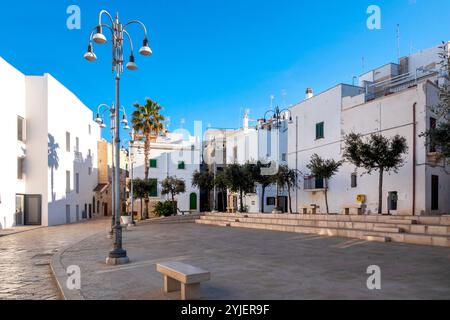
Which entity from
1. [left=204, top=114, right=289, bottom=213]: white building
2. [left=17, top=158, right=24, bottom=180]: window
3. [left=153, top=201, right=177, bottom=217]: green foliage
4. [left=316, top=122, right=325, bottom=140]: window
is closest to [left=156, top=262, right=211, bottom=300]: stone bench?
[left=316, top=122, right=325, bottom=140]: window

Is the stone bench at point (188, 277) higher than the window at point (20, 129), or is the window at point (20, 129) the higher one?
the window at point (20, 129)

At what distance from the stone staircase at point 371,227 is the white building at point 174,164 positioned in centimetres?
2257

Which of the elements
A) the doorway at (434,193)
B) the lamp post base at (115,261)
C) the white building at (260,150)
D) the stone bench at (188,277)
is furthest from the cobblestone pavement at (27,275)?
the white building at (260,150)

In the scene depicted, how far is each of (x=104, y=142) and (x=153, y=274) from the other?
145ft

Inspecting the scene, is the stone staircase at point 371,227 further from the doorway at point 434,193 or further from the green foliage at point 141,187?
the green foliage at point 141,187

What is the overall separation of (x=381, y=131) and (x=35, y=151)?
25948 mm

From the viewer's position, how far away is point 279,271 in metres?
8.58

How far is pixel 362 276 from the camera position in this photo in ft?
25.7

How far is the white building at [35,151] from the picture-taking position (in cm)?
2631

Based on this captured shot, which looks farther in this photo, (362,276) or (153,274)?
(153,274)

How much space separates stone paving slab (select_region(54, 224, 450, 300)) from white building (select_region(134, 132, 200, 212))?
101 ft
